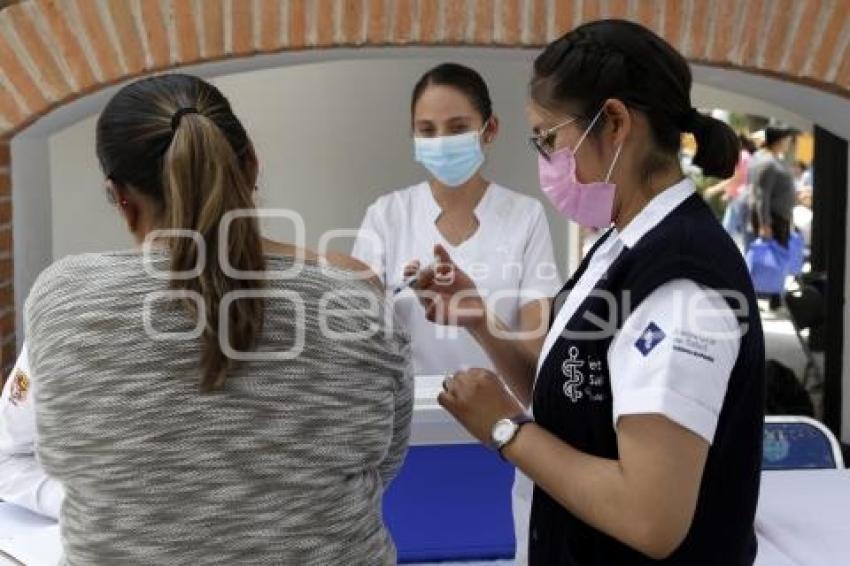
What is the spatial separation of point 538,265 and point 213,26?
1335 mm

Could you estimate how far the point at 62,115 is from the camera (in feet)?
Result: 11.8

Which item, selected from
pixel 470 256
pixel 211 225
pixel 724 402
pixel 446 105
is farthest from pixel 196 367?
pixel 446 105

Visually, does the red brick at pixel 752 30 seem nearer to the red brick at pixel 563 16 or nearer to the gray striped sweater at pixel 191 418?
the red brick at pixel 563 16

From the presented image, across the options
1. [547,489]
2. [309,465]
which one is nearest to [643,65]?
[547,489]

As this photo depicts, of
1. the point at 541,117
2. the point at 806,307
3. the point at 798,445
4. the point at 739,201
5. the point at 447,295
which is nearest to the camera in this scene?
the point at 541,117

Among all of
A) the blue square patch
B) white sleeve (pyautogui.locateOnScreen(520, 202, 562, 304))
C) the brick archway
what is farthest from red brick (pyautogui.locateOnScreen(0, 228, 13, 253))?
the blue square patch

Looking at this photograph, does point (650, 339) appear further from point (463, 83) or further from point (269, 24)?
point (269, 24)

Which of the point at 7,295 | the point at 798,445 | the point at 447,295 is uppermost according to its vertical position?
the point at 447,295

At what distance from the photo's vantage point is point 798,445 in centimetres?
298

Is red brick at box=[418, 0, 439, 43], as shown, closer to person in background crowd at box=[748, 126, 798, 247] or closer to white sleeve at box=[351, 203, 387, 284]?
white sleeve at box=[351, 203, 387, 284]

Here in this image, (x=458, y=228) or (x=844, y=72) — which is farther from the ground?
(x=844, y=72)

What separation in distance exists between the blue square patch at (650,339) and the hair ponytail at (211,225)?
0.47 m

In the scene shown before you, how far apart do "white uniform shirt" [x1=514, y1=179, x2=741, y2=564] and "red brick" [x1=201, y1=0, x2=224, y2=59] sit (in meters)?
2.32

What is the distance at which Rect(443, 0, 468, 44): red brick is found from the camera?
3.34 m
